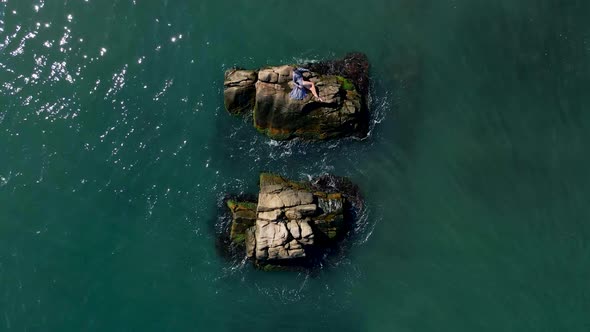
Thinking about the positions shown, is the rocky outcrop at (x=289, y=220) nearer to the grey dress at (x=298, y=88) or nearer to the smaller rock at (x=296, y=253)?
the smaller rock at (x=296, y=253)

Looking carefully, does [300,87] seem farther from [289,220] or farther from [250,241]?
[250,241]

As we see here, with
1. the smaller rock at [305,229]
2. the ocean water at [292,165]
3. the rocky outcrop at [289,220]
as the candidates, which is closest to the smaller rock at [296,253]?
the rocky outcrop at [289,220]

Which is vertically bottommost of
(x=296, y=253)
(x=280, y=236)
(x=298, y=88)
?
(x=296, y=253)

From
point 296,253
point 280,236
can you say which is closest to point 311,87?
point 280,236

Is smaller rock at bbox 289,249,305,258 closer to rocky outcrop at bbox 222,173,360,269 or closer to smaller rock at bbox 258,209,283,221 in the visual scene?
rocky outcrop at bbox 222,173,360,269

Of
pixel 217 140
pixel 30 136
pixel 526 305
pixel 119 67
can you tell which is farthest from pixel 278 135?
pixel 526 305
